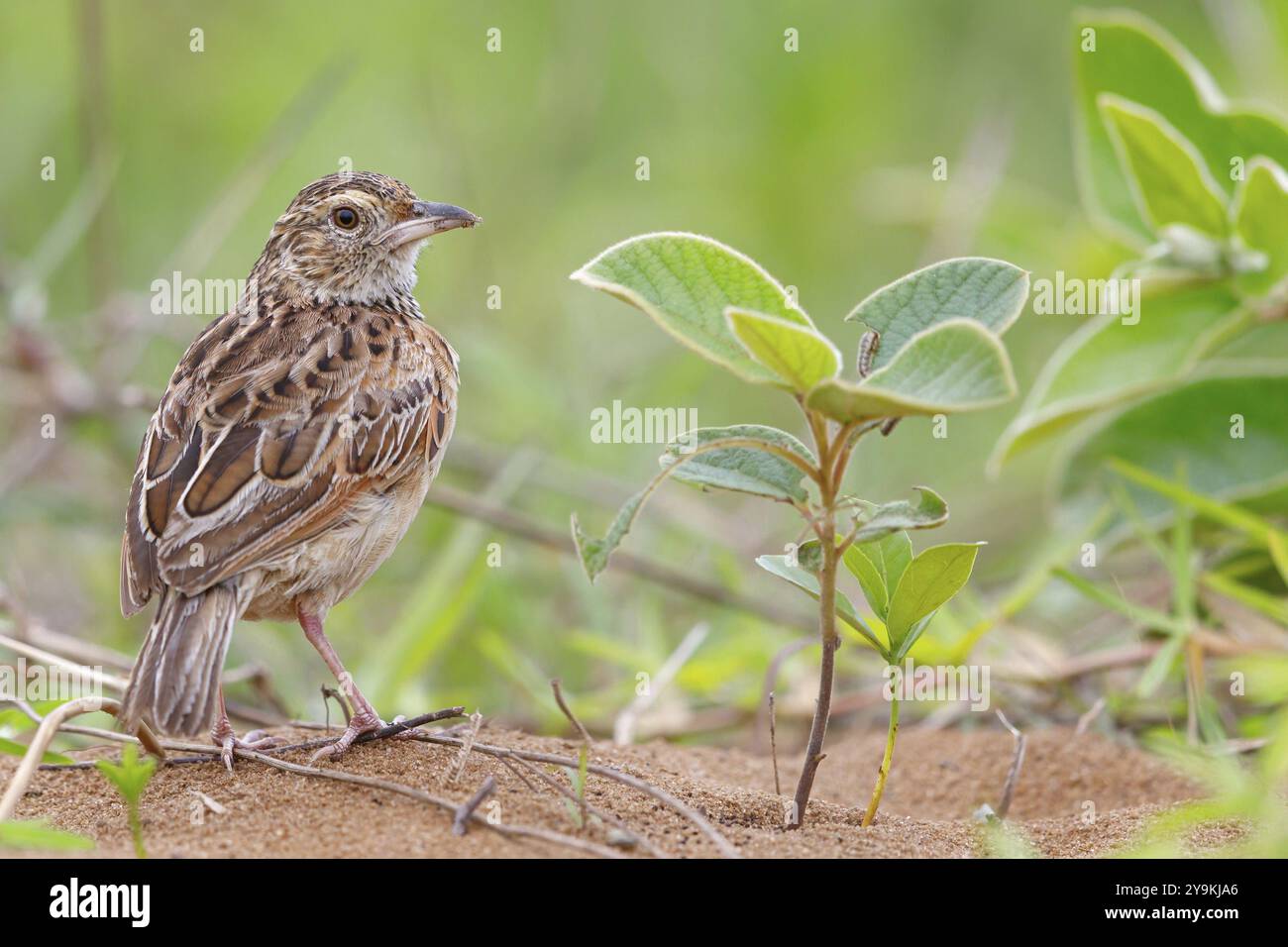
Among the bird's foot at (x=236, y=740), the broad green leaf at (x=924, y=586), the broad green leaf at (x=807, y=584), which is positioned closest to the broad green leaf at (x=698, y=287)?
the broad green leaf at (x=807, y=584)

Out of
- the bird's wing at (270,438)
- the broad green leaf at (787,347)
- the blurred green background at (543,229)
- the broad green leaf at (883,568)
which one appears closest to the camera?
the broad green leaf at (787,347)

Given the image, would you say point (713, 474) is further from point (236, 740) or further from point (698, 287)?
point (236, 740)

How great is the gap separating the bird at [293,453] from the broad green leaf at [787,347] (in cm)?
159

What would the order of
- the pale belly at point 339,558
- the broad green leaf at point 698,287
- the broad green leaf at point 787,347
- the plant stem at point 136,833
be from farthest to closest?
the pale belly at point 339,558, the broad green leaf at point 698,287, the plant stem at point 136,833, the broad green leaf at point 787,347

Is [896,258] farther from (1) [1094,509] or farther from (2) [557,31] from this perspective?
(1) [1094,509]

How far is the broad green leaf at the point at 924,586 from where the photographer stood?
3.22 m

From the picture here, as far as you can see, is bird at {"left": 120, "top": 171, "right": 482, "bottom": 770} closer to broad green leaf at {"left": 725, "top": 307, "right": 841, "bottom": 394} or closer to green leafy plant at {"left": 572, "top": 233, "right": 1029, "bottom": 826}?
green leafy plant at {"left": 572, "top": 233, "right": 1029, "bottom": 826}

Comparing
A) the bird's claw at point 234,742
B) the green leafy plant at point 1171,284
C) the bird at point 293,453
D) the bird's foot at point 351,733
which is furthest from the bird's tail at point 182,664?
the green leafy plant at point 1171,284

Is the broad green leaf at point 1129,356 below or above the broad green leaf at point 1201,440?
above

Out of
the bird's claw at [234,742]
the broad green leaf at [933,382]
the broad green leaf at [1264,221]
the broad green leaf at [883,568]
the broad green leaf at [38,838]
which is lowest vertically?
the broad green leaf at [38,838]

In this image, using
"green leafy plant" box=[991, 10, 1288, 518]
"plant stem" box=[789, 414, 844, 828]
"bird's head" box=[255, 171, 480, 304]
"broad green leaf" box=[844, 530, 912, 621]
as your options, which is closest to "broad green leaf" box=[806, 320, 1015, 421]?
"plant stem" box=[789, 414, 844, 828]

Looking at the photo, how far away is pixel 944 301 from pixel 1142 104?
2.97 metres

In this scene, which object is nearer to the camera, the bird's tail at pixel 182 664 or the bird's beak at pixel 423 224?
the bird's tail at pixel 182 664

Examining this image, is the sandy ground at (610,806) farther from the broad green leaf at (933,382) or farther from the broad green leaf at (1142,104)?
the broad green leaf at (1142,104)
